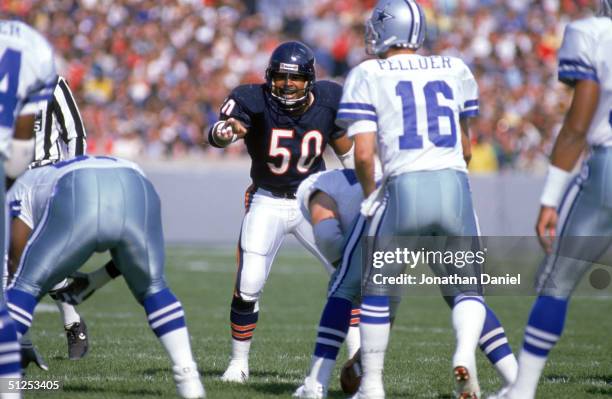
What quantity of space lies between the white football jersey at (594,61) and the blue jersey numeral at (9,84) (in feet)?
7.01

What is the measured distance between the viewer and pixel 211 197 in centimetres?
1491

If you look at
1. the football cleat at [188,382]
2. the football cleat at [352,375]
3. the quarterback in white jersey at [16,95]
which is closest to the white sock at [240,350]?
the football cleat at [352,375]

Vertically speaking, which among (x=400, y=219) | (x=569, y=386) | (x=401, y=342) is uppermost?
(x=400, y=219)

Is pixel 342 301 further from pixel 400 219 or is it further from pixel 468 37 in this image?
pixel 468 37

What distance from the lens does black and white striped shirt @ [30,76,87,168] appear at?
5816 millimetres

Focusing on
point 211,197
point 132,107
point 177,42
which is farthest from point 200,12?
point 211,197

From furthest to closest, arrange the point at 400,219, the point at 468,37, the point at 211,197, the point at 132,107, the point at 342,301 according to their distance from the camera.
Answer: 1. the point at 468,37
2. the point at 132,107
3. the point at 211,197
4. the point at 342,301
5. the point at 400,219

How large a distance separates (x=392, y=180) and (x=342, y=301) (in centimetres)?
71

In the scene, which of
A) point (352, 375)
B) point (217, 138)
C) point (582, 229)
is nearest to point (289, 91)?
point (217, 138)

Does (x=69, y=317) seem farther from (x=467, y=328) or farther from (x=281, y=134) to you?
(x=467, y=328)

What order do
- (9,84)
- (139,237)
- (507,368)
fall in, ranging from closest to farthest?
1. (9,84)
2. (139,237)
3. (507,368)

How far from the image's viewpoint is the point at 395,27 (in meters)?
4.33

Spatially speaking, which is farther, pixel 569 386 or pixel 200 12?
pixel 200 12

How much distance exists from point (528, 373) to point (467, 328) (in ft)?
1.03
